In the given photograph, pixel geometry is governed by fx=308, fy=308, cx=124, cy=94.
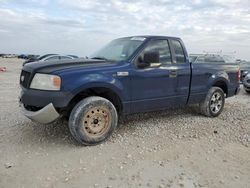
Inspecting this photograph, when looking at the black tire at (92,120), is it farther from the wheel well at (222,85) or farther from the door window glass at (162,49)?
the wheel well at (222,85)

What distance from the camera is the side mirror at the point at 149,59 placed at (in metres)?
5.66

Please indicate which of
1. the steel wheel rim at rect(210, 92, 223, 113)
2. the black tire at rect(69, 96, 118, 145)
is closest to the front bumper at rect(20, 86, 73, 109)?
the black tire at rect(69, 96, 118, 145)

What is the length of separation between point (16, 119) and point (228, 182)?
458 cm

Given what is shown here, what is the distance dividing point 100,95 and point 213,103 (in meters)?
3.17

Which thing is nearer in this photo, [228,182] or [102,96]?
[228,182]

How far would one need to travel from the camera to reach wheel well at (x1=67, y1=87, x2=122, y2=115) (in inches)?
206

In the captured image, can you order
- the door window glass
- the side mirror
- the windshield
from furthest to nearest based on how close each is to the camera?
the door window glass
the windshield
the side mirror

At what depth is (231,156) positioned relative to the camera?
15.8 ft

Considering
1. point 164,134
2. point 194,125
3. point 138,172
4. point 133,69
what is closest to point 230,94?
point 194,125

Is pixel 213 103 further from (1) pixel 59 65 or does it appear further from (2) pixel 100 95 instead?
(1) pixel 59 65

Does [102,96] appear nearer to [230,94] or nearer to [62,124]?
[62,124]

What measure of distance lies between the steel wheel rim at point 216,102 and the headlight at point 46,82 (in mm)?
4005

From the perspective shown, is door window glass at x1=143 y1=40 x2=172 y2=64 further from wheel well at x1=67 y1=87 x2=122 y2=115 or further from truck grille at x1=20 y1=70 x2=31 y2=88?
truck grille at x1=20 y1=70 x2=31 y2=88

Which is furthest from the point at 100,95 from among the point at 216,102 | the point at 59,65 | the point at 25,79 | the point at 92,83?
the point at 216,102
